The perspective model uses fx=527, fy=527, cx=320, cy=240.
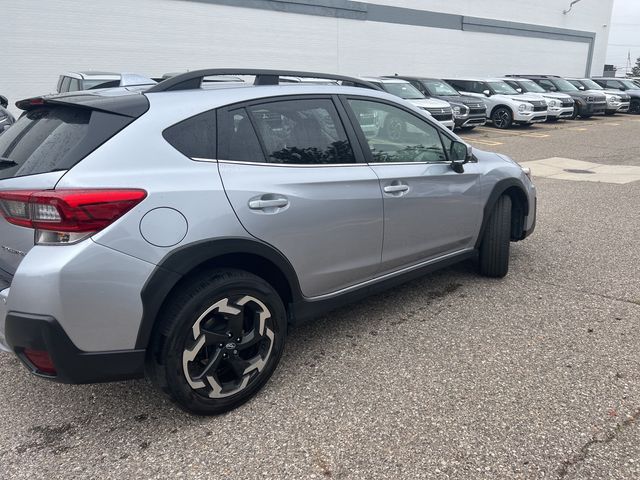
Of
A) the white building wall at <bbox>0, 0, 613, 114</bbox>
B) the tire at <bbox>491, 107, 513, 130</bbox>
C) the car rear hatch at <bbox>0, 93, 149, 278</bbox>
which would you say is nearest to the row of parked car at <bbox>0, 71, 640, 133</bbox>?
the tire at <bbox>491, 107, 513, 130</bbox>

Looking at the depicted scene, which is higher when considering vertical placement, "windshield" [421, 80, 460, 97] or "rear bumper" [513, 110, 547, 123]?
"windshield" [421, 80, 460, 97]

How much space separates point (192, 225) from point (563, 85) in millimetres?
22899

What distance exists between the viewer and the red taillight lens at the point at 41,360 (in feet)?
7.48

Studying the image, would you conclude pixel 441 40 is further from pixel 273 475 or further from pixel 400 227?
pixel 273 475

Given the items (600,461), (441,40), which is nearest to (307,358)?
(600,461)

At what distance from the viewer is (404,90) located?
1507 centimetres

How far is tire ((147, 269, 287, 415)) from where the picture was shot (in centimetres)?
246

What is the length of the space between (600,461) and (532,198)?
107 inches

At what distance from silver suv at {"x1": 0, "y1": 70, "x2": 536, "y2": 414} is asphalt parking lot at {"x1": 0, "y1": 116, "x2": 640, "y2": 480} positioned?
0.30m

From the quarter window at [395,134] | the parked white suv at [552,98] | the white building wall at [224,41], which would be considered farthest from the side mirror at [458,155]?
the parked white suv at [552,98]

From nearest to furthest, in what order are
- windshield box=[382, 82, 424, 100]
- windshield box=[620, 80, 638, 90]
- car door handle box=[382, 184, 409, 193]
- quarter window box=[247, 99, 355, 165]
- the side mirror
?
quarter window box=[247, 99, 355, 165], car door handle box=[382, 184, 409, 193], the side mirror, windshield box=[382, 82, 424, 100], windshield box=[620, 80, 638, 90]

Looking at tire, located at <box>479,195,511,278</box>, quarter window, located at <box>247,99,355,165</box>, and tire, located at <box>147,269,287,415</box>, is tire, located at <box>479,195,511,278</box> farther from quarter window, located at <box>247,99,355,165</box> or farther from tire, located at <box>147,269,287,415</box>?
tire, located at <box>147,269,287,415</box>

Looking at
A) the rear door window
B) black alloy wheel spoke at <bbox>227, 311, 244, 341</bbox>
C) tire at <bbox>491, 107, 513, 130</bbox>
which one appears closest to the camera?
black alloy wheel spoke at <bbox>227, 311, 244, 341</bbox>

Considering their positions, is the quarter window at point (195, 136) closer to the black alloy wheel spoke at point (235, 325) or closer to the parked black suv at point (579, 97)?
the black alloy wheel spoke at point (235, 325)
